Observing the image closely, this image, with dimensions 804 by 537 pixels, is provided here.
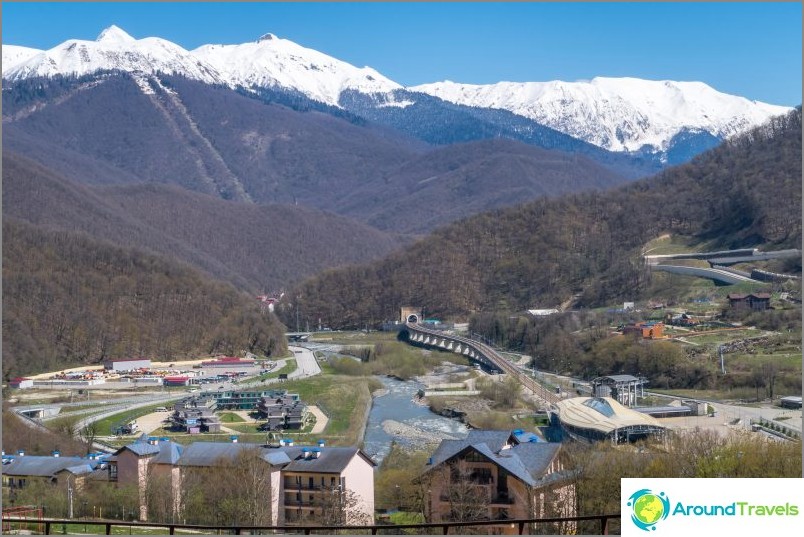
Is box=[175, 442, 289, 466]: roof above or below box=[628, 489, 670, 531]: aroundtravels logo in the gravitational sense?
above

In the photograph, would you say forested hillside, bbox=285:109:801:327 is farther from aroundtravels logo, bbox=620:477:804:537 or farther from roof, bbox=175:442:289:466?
aroundtravels logo, bbox=620:477:804:537

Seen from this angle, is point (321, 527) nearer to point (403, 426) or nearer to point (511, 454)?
point (511, 454)

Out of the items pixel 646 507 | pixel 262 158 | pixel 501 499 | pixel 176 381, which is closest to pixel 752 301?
pixel 176 381

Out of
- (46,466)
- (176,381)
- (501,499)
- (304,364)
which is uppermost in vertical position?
(304,364)

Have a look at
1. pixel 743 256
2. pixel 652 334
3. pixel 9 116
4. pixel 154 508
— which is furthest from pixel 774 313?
pixel 9 116

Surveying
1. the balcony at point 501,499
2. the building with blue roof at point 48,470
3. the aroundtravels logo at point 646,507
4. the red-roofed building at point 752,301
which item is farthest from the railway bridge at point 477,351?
the aroundtravels logo at point 646,507

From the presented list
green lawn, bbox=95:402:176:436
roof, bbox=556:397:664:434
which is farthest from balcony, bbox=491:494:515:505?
green lawn, bbox=95:402:176:436
